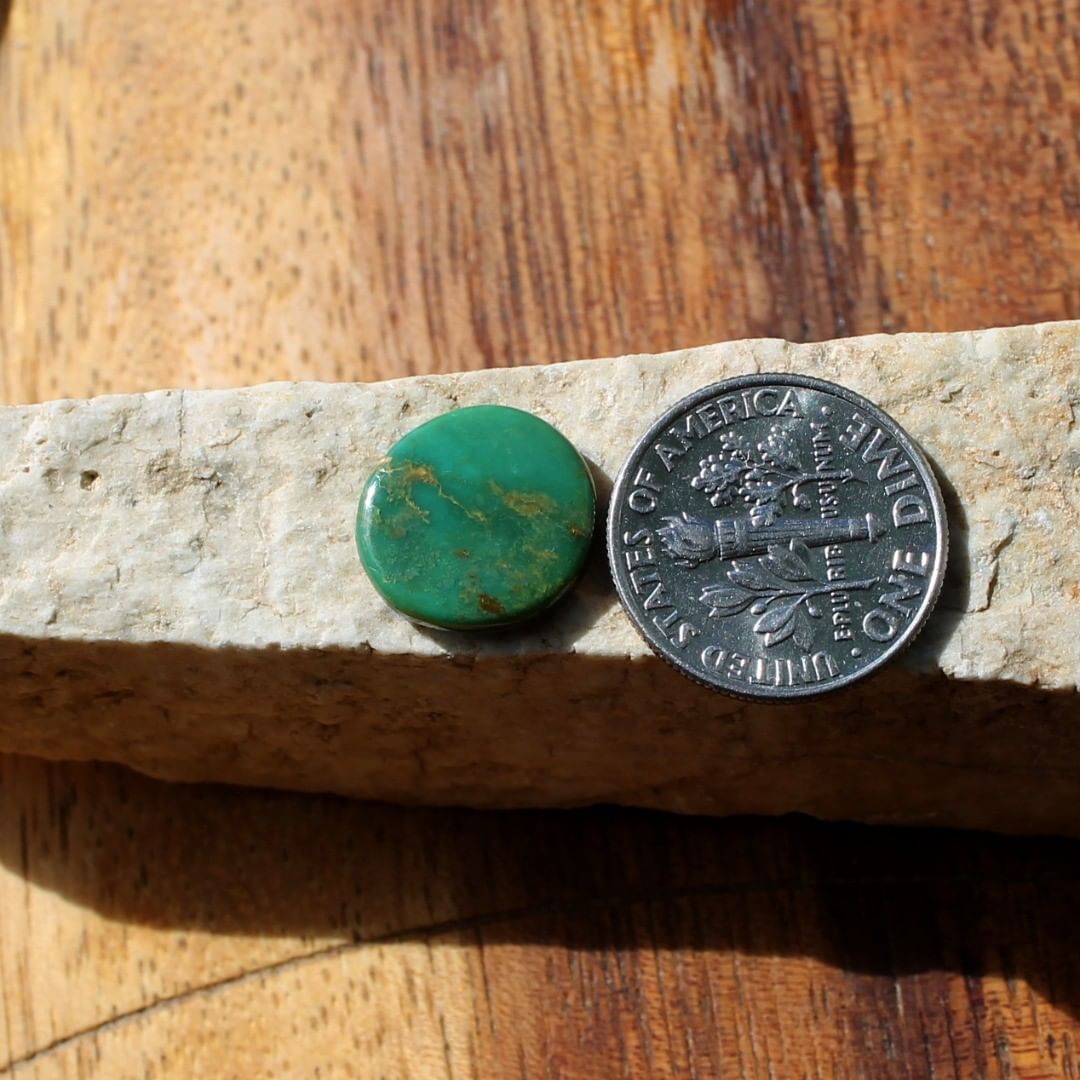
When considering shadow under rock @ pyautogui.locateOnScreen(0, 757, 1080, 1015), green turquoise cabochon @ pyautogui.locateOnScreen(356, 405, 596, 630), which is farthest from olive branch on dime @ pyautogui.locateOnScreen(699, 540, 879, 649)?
shadow under rock @ pyautogui.locateOnScreen(0, 757, 1080, 1015)

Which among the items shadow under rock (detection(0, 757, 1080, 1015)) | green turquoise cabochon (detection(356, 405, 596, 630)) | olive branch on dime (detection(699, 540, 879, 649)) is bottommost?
shadow under rock (detection(0, 757, 1080, 1015))

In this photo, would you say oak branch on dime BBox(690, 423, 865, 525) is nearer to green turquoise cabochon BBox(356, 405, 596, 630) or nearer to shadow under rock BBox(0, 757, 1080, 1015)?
green turquoise cabochon BBox(356, 405, 596, 630)

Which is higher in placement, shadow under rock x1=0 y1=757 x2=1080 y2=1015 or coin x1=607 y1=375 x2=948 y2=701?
coin x1=607 y1=375 x2=948 y2=701

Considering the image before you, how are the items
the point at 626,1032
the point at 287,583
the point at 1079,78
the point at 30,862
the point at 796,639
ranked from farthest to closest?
the point at 1079,78 < the point at 30,862 < the point at 626,1032 < the point at 287,583 < the point at 796,639

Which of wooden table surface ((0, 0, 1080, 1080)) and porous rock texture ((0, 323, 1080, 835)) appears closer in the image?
porous rock texture ((0, 323, 1080, 835))

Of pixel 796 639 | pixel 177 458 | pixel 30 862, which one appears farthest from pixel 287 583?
pixel 30 862

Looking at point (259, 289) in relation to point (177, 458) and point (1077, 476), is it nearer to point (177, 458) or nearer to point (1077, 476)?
point (177, 458)
